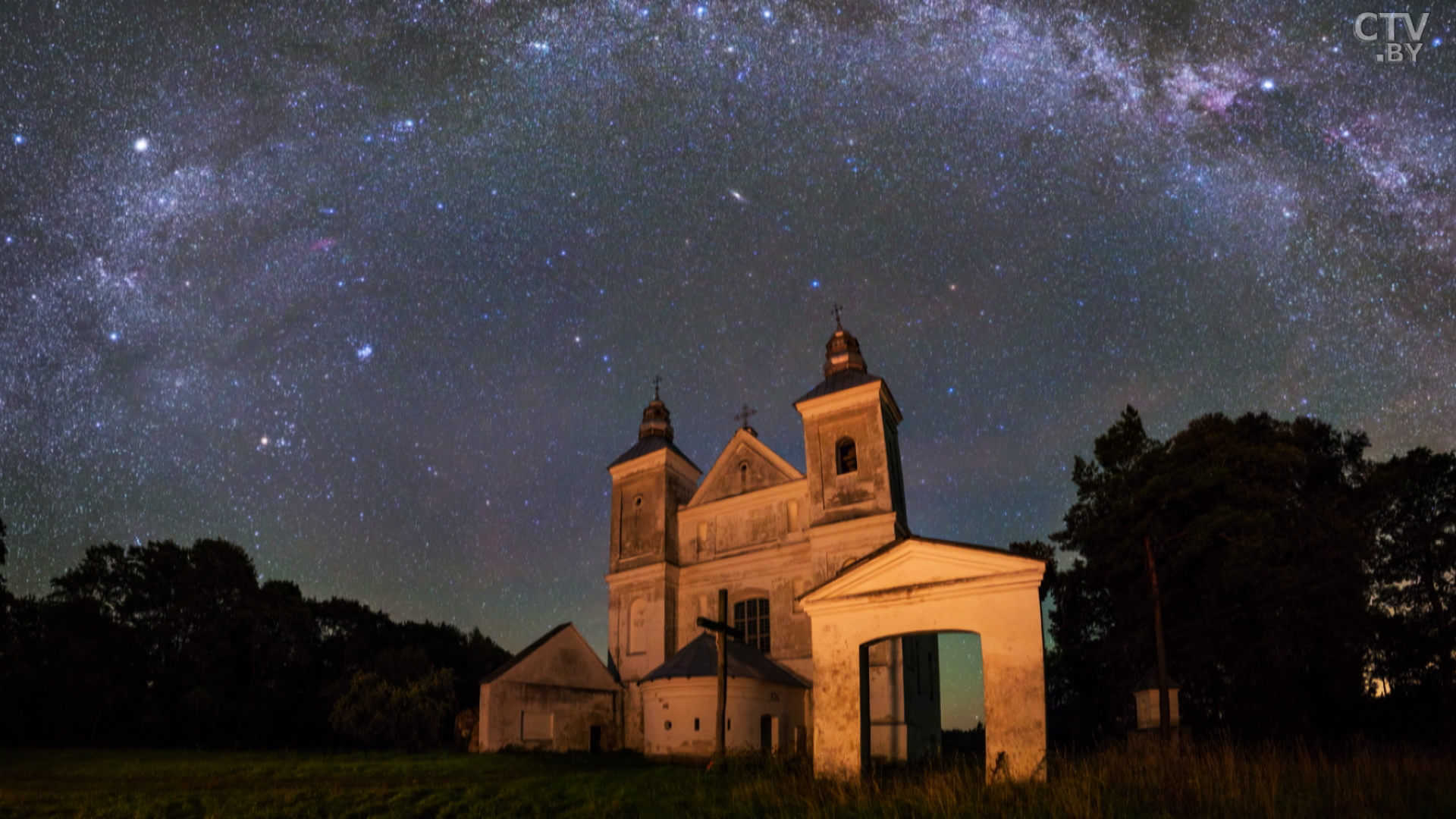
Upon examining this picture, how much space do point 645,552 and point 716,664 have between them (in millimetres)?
7493

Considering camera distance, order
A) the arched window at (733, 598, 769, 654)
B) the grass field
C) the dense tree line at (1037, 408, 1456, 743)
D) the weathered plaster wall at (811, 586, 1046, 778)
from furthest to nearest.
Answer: the arched window at (733, 598, 769, 654), the dense tree line at (1037, 408, 1456, 743), the weathered plaster wall at (811, 586, 1046, 778), the grass field

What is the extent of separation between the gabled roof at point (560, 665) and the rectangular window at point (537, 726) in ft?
3.60

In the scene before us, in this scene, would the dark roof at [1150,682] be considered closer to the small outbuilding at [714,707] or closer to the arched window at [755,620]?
the small outbuilding at [714,707]

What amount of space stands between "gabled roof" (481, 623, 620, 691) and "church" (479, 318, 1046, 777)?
0.05 meters

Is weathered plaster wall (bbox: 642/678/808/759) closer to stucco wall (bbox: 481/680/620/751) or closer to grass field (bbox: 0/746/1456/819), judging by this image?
stucco wall (bbox: 481/680/620/751)

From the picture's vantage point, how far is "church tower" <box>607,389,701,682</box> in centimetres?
3253

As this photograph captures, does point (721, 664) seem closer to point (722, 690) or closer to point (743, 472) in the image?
point (722, 690)

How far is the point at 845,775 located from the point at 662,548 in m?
20.1

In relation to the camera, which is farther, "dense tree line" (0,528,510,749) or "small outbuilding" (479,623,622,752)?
"dense tree line" (0,528,510,749)

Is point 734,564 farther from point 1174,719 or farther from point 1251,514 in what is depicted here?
point 1251,514

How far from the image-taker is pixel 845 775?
13.7 m

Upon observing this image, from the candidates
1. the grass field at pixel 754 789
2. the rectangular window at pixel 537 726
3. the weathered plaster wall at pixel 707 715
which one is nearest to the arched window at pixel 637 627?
the rectangular window at pixel 537 726

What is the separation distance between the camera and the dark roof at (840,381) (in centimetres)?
3067

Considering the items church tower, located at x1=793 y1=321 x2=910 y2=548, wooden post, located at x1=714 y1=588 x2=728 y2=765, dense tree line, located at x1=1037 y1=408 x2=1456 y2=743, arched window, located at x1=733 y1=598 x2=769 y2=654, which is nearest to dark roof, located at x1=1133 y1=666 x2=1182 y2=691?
dense tree line, located at x1=1037 y1=408 x2=1456 y2=743
